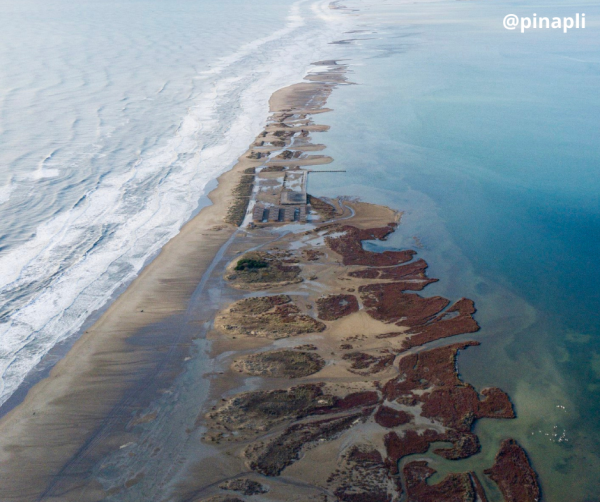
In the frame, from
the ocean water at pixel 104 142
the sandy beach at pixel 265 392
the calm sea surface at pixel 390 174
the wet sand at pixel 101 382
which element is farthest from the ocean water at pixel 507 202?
the ocean water at pixel 104 142

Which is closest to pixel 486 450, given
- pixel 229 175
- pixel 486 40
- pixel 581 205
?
pixel 581 205

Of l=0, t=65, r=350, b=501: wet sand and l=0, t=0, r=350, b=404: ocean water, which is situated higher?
l=0, t=0, r=350, b=404: ocean water

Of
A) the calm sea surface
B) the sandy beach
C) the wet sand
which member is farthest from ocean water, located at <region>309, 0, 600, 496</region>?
the wet sand

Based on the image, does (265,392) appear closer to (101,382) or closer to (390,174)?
(101,382)

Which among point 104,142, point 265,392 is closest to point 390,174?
point 104,142

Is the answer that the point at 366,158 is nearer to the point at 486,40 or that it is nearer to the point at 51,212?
the point at 51,212

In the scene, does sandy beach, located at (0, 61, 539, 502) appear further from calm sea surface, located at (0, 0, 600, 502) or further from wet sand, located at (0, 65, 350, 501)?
calm sea surface, located at (0, 0, 600, 502)

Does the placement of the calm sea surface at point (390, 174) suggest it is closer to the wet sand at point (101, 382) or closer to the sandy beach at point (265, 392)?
the sandy beach at point (265, 392)
